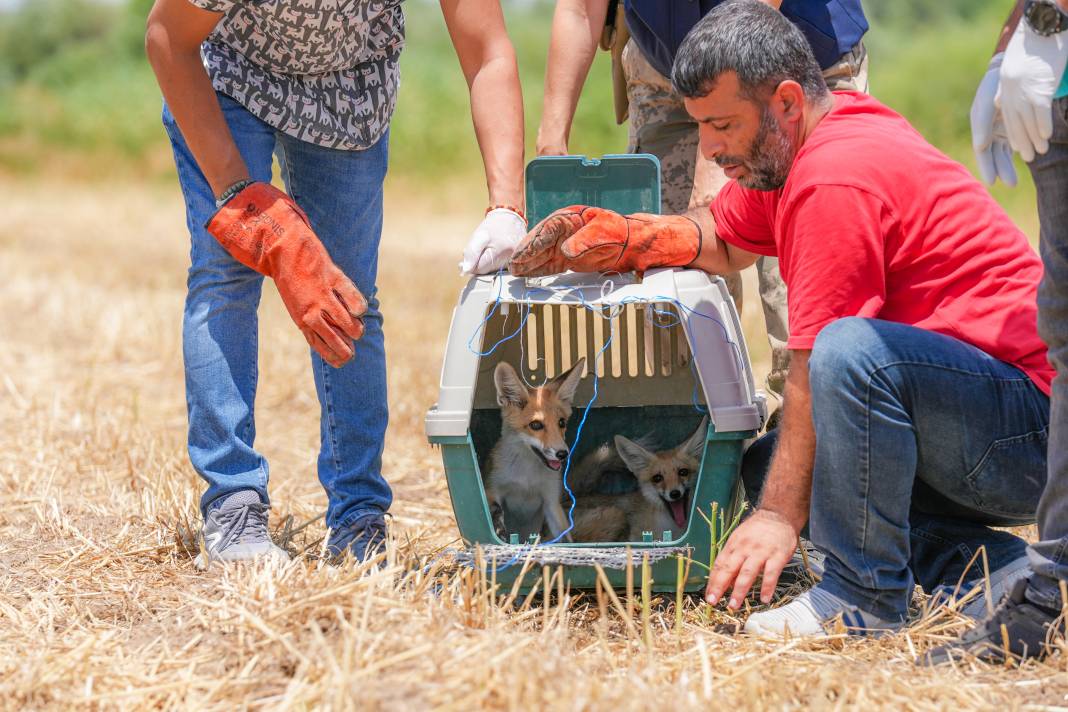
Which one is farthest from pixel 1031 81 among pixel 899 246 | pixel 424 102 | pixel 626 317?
pixel 424 102

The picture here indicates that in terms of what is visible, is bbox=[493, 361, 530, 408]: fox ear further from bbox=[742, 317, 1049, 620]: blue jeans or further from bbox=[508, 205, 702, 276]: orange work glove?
bbox=[742, 317, 1049, 620]: blue jeans

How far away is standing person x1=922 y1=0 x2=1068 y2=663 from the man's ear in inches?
19.7

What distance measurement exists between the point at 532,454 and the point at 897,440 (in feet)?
4.43

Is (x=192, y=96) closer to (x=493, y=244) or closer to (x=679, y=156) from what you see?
(x=493, y=244)

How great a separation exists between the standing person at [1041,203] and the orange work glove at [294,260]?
1.54m

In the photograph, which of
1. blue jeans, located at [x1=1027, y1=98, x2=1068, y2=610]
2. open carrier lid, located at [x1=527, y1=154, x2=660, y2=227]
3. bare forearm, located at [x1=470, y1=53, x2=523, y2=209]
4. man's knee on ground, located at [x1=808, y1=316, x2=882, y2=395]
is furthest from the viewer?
open carrier lid, located at [x1=527, y1=154, x2=660, y2=227]

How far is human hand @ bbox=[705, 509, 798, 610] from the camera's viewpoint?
249 centimetres

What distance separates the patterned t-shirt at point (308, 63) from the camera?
9.34 feet

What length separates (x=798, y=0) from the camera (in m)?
3.35

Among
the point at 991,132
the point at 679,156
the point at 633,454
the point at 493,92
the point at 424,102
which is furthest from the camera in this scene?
the point at 424,102

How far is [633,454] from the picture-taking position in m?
3.43

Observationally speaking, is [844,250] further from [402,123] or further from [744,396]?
[402,123]

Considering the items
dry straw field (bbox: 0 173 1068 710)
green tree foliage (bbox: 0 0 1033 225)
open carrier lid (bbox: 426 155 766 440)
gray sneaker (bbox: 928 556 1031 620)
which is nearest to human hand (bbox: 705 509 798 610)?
dry straw field (bbox: 0 173 1068 710)

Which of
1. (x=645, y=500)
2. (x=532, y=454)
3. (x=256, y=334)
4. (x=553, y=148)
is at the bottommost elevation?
(x=645, y=500)
